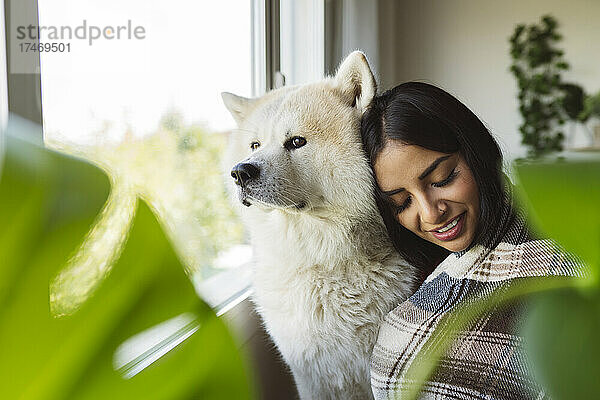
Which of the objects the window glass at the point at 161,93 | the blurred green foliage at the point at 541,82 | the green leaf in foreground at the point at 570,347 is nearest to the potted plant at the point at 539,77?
the blurred green foliage at the point at 541,82

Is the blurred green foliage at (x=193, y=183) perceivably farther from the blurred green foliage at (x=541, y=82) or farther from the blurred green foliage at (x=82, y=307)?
the blurred green foliage at (x=541, y=82)

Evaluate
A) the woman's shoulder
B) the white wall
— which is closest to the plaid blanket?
the woman's shoulder

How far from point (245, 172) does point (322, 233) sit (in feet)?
0.46

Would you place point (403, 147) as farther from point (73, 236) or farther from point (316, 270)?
point (73, 236)

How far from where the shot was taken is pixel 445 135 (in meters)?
0.59

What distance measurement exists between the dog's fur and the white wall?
1.33 meters

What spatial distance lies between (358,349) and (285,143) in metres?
0.26

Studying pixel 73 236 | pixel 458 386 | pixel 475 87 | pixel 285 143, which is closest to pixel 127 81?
pixel 285 143

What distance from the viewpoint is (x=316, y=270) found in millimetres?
692

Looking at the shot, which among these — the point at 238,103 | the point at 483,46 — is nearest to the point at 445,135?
the point at 238,103

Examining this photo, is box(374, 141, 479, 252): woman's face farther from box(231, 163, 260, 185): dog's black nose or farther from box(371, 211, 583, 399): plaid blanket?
box(231, 163, 260, 185): dog's black nose

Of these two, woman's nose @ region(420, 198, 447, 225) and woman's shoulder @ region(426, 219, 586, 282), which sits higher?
woman's nose @ region(420, 198, 447, 225)

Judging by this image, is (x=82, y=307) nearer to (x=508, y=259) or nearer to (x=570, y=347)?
(x=570, y=347)

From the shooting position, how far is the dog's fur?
0.63 metres
